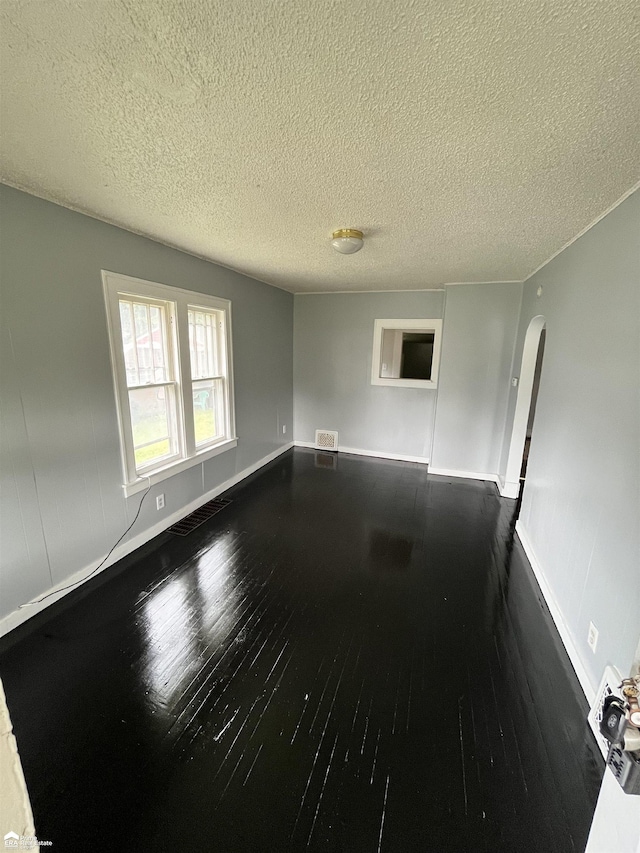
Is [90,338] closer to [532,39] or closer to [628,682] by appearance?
[532,39]

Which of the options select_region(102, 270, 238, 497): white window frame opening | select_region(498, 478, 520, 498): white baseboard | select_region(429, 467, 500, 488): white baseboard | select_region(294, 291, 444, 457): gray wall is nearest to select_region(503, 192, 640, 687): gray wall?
select_region(498, 478, 520, 498): white baseboard

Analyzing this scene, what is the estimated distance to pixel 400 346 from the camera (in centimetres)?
496

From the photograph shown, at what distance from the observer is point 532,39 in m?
0.88

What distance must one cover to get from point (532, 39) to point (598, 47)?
183 mm

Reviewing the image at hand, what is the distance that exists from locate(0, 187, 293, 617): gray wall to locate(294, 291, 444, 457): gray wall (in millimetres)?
2549

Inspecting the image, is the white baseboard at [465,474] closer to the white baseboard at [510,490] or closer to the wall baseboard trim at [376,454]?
the white baseboard at [510,490]

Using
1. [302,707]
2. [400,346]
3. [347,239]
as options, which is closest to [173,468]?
[302,707]

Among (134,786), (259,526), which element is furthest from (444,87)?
(259,526)

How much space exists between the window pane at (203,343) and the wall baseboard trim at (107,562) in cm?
125

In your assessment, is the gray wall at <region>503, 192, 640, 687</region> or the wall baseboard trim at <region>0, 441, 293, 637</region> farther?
the wall baseboard trim at <region>0, 441, 293, 637</region>

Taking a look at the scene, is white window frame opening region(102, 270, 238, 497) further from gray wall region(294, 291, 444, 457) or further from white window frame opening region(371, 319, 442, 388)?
white window frame opening region(371, 319, 442, 388)

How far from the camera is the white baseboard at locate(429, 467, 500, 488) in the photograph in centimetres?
439

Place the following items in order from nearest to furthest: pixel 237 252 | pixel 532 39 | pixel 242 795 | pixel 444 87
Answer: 1. pixel 532 39
2. pixel 444 87
3. pixel 242 795
4. pixel 237 252

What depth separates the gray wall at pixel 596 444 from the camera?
1.47 m
